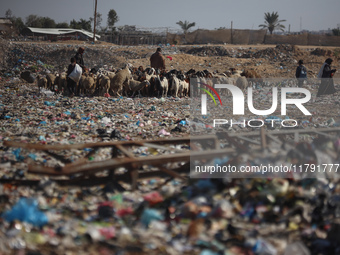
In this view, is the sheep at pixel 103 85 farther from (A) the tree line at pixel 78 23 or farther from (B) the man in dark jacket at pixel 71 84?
(A) the tree line at pixel 78 23

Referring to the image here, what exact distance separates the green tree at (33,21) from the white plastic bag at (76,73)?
41400 mm

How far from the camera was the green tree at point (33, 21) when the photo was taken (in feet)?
151

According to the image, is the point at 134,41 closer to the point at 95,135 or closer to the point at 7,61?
the point at 7,61

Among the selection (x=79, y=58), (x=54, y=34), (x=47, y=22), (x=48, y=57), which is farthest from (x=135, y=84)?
(x=47, y=22)

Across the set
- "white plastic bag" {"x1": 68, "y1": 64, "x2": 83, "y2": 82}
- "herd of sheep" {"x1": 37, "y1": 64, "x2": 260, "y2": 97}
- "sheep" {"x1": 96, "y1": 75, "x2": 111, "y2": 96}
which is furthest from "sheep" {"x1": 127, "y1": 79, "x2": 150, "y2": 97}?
"white plastic bag" {"x1": 68, "y1": 64, "x2": 83, "y2": 82}

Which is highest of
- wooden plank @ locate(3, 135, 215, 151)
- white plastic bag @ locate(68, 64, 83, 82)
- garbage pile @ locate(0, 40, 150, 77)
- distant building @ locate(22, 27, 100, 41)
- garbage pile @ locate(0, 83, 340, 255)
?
distant building @ locate(22, 27, 100, 41)

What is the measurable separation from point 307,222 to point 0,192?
2.95m

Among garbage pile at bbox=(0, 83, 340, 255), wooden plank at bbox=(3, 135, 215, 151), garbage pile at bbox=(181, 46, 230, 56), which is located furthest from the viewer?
garbage pile at bbox=(181, 46, 230, 56)

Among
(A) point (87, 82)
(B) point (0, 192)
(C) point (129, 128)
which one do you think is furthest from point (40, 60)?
(B) point (0, 192)

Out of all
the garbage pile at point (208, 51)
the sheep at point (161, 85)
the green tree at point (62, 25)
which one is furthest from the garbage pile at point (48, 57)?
the green tree at point (62, 25)

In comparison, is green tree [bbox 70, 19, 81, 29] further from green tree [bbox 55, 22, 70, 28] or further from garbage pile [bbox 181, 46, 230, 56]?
garbage pile [bbox 181, 46, 230, 56]

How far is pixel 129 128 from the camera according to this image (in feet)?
20.7

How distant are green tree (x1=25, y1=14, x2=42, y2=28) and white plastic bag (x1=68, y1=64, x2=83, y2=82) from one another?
41400mm

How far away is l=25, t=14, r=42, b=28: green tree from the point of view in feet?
151
